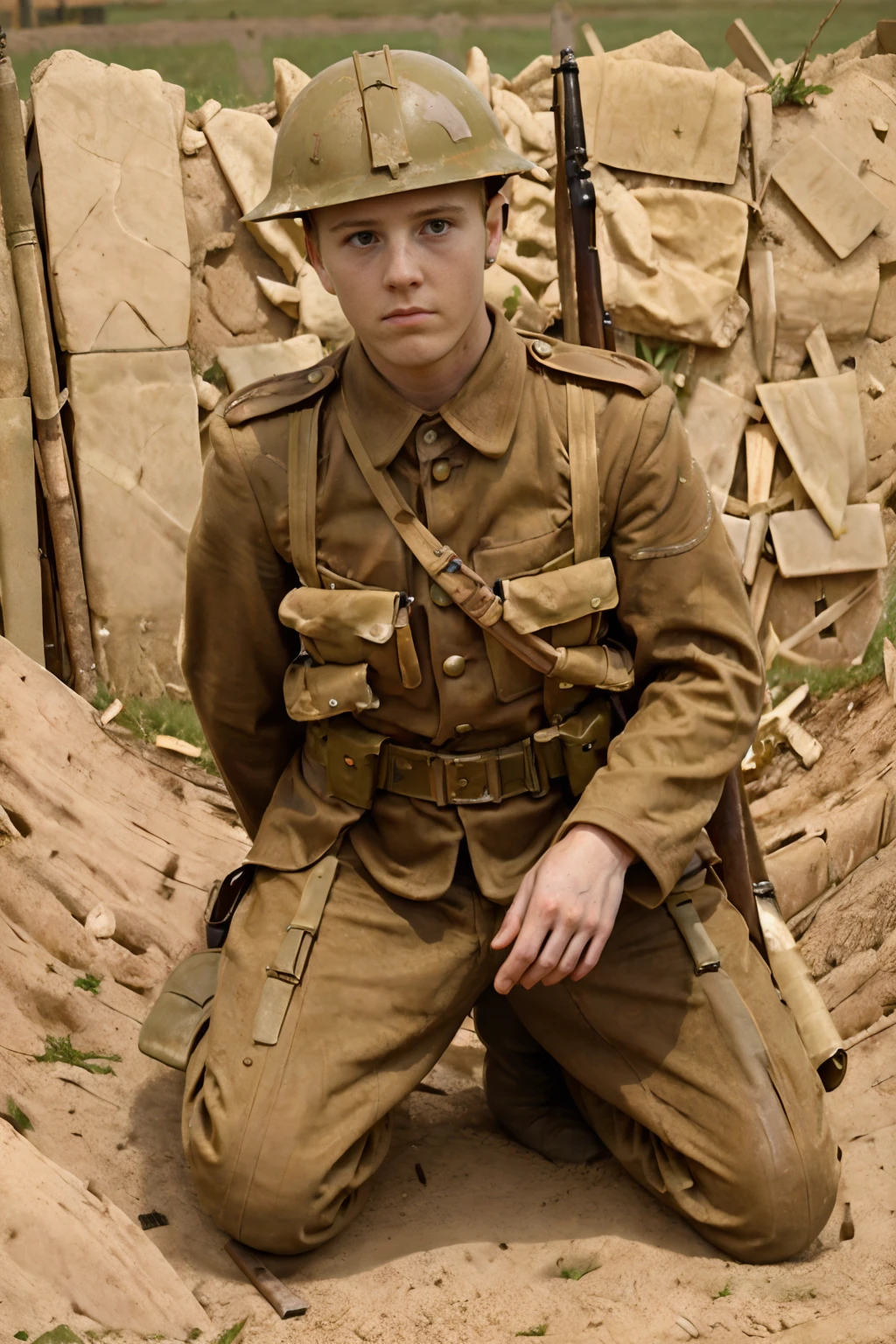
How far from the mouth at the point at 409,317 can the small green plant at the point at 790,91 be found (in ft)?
12.2

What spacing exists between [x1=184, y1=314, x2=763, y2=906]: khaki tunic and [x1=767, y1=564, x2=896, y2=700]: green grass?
2633 mm

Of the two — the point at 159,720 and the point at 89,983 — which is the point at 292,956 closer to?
the point at 89,983

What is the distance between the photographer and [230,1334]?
2.53 m

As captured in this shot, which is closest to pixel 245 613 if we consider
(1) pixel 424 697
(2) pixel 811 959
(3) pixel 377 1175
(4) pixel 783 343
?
(1) pixel 424 697

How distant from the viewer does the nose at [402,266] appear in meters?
2.50

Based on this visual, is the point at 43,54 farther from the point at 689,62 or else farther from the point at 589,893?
the point at 589,893

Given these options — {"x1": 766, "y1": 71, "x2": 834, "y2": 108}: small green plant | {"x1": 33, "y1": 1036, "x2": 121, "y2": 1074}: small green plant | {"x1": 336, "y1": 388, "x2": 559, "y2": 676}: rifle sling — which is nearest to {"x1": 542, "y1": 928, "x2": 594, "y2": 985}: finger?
{"x1": 336, "y1": 388, "x2": 559, "y2": 676}: rifle sling

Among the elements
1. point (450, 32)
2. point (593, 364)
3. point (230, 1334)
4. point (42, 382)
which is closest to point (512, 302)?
point (450, 32)

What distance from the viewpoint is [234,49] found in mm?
5656

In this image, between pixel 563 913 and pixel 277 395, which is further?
pixel 277 395

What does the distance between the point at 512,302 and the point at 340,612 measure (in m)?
3.05

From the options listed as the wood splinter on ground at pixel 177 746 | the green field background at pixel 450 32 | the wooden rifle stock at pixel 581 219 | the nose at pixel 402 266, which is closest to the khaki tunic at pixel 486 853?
the nose at pixel 402 266

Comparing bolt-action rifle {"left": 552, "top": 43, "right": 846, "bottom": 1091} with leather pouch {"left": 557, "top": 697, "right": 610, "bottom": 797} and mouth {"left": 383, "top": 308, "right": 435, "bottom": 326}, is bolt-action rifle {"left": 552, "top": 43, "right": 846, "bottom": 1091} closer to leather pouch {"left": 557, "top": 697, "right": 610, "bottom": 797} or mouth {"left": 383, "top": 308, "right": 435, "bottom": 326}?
leather pouch {"left": 557, "top": 697, "right": 610, "bottom": 797}

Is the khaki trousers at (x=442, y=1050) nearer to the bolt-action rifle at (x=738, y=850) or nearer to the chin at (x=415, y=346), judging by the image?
the bolt-action rifle at (x=738, y=850)
